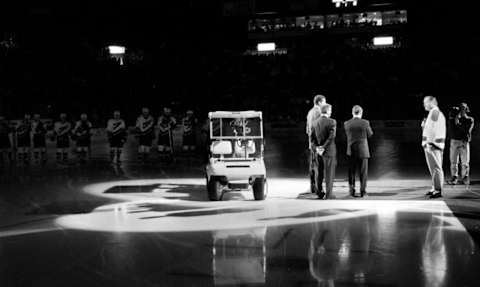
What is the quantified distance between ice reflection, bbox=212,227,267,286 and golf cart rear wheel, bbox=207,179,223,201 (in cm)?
259

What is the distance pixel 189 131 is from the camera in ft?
68.9

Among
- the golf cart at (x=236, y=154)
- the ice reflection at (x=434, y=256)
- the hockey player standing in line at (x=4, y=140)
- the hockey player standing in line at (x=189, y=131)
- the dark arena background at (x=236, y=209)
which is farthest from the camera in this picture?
the hockey player standing in line at (x=189, y=131)

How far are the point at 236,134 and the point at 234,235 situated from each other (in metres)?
3.89

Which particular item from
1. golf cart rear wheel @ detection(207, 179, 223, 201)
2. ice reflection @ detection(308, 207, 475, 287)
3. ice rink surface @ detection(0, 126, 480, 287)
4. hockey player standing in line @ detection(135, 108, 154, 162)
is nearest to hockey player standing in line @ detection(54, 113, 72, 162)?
hockey player standing in line @ detection(135, 108, 154, 162)

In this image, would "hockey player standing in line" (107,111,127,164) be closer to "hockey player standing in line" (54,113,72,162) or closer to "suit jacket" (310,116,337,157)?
"hockey player standing in line" (54,113,72,162)

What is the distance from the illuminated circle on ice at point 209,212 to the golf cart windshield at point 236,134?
996 millimetres

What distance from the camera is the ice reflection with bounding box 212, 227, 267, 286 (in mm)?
5496

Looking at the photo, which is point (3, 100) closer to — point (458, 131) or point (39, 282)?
point (458, 131)

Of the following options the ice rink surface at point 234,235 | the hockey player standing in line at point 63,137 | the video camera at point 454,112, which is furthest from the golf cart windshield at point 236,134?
the hockey player standing in line at point 63,137

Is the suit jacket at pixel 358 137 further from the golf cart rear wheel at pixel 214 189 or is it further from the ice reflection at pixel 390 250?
the golf cart rear wheel at pixel 214 189

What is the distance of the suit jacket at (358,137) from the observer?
10.5 metres

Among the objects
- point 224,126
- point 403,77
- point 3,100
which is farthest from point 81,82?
point 224,126

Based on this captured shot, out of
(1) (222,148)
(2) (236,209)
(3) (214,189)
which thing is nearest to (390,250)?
(2) (236,209)

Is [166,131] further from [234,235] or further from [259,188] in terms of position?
[234,235]
